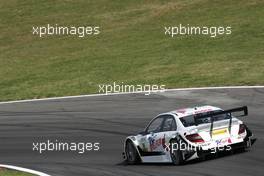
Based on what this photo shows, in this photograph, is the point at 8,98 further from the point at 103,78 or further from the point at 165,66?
the point at 165,66

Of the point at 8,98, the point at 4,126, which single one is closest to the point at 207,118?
the point at 4,126

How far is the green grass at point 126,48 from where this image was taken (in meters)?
30.9

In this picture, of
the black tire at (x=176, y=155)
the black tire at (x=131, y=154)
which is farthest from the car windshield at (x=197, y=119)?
the black tire at (x=131, y=154)

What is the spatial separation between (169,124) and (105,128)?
5.71 metres

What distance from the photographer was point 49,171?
17.0 meters

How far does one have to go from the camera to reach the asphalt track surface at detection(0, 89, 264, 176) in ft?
51.4

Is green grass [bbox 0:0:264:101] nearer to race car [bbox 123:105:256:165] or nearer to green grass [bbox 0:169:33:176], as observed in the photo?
race car [bbox 123:105:256:165]

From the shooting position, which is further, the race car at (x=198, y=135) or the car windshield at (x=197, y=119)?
the car windshield at (x=197, y=119)
